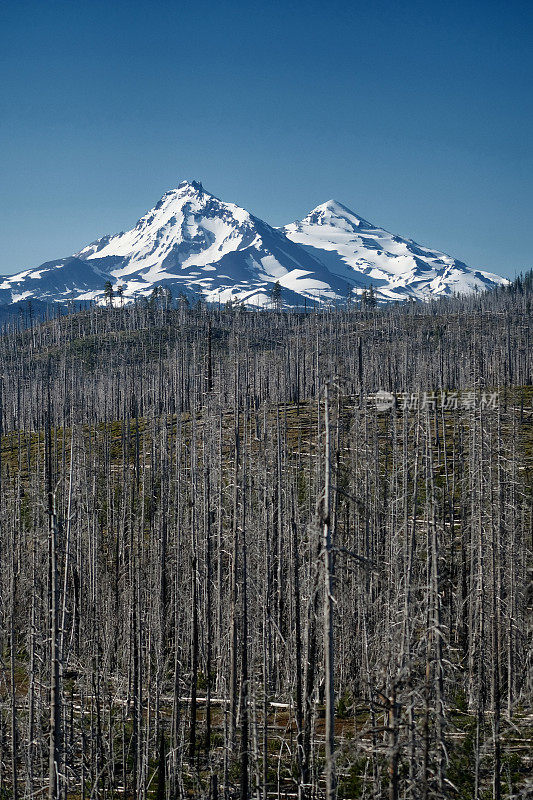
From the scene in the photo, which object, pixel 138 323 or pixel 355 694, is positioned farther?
pixel 138 323

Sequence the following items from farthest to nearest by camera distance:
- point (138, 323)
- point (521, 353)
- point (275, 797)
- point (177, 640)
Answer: point (138, 323), point (521, 353), point (177, 640), point (275, 797)

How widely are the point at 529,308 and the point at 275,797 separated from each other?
165450mm

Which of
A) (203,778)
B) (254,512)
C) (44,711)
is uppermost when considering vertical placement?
(254,512)

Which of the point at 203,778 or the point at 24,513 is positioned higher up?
the point at 24,513

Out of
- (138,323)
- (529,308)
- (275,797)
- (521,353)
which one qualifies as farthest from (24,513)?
(529,308)

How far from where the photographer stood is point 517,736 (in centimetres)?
2420

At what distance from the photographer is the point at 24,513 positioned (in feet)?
177

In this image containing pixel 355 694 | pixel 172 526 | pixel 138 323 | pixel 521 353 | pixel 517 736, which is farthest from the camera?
pixel 138 323

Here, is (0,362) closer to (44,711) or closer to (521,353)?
(521,353)

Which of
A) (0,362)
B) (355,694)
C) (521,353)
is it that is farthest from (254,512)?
(0,362)

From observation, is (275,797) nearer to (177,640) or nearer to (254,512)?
(177,640)

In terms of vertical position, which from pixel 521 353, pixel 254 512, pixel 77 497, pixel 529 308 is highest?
pixel 529 308

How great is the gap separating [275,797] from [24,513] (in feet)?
127

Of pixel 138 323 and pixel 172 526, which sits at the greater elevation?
pixel 138 323
